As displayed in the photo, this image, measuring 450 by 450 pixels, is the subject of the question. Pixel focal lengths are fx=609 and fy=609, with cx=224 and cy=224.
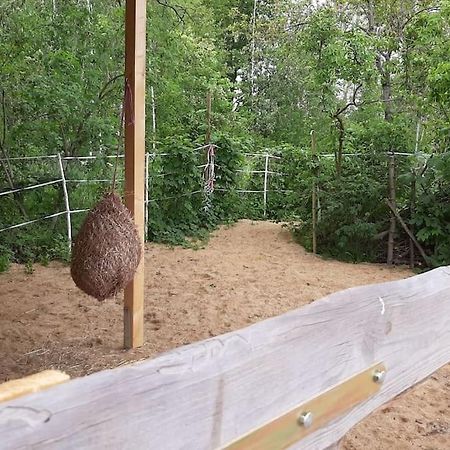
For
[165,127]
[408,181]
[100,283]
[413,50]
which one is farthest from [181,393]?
[413,50]

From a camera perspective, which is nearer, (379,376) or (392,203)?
(379,376)

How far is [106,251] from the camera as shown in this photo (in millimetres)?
3531

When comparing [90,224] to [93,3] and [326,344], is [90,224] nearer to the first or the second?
[326,344]

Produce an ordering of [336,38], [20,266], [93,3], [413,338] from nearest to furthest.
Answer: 1. [413,338]
2. [20,266]
3. [93,3]
4. [336,38]

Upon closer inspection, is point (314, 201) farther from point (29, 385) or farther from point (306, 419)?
point (29, 385)

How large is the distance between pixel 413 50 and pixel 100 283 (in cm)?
934

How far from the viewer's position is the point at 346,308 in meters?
0.95

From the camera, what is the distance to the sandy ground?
10.8 ft

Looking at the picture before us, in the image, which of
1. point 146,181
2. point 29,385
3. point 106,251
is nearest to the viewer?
point 29,385

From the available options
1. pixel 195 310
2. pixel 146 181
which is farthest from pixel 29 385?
pixel 146 181

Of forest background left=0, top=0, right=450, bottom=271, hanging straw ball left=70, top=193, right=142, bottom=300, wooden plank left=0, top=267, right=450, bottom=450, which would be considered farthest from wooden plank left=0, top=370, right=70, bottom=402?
forest background left=0, top=0, right=450, bottom=271

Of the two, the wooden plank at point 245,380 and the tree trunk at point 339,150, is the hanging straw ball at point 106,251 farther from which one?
the tree trunk at point 339,150

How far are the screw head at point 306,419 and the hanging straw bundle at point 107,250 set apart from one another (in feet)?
9.03

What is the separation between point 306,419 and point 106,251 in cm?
278
